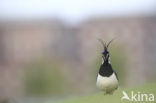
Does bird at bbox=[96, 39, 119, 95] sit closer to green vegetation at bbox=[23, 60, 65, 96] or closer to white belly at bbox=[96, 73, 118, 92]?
white belly at bbox=[96, 73, 118, 92]

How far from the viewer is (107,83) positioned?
913 mm

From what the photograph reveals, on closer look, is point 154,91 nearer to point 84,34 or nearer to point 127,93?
point 127,93

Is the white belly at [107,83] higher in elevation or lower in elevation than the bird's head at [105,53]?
lower

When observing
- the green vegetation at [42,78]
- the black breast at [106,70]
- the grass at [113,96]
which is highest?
Result: the green vegetation at [42,78]

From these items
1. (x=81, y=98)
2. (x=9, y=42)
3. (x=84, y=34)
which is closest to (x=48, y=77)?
(x=84, y=34)

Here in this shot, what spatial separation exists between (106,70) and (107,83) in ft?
0.13

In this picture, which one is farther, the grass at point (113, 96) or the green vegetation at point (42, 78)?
the green vegetation at point (42, 78)

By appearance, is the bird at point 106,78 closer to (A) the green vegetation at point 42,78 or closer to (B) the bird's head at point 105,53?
(B) the bird's head at point 105,53

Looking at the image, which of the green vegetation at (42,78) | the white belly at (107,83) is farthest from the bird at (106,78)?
the green vegetation at (42,78)

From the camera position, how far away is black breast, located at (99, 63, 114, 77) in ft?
3.04

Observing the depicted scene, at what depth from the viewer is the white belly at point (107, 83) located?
914 millimetres

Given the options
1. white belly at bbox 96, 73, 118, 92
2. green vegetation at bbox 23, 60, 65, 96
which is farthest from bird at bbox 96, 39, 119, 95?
green vegetation at bbox 23, 60, 65, 96

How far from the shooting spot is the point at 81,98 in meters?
0.96

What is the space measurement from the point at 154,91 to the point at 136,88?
49 millimetres
